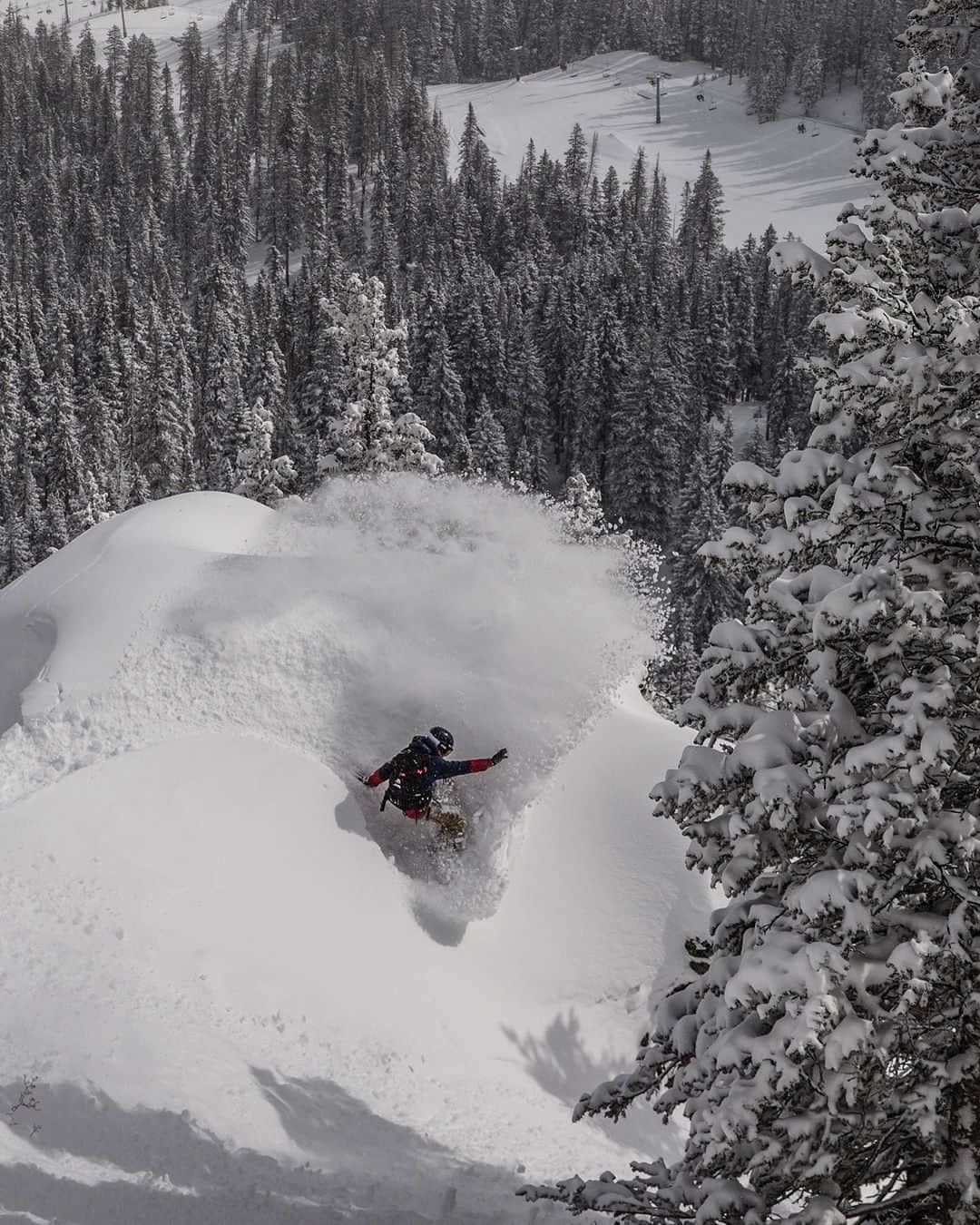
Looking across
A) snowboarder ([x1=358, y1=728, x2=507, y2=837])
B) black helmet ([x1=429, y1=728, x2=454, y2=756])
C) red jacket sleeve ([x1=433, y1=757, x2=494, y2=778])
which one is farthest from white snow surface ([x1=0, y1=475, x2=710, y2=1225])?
black helmet ([x1=429, y1=728, x2=454, y2=756])

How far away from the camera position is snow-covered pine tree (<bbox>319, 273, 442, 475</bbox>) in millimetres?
30750

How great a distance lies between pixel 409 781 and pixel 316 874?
1649 mm

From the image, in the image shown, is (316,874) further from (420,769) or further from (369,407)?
(369,407)

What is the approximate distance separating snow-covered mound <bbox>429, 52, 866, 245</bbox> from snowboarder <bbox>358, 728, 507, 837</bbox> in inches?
4931

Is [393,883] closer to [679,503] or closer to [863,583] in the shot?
[863,583]

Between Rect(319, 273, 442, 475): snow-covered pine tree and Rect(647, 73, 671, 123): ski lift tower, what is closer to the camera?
Rect(319, 273, 442, 475): snow-covered pine tree

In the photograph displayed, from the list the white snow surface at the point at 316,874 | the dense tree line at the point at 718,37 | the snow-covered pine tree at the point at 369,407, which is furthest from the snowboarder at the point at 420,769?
the dense tree line at the point at 718,37

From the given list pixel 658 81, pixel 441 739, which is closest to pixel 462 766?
pixel 441 739

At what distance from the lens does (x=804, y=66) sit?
165 m

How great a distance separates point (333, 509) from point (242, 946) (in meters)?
8.70

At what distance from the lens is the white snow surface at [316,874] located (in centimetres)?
863

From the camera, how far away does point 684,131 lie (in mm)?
168500

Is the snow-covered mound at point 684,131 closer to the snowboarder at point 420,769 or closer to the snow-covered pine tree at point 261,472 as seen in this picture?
the snow-covered pine tree at point 261,472

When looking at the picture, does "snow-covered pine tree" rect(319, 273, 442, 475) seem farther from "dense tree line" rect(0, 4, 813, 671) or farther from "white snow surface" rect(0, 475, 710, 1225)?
"white snow surface" rect(0, 475, 710, 1225)
